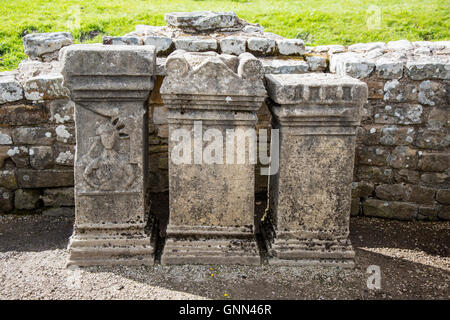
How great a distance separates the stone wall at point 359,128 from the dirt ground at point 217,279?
2.46 feet

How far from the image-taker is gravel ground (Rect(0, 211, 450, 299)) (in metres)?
2.89

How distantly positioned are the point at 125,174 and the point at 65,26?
5585 millimetres

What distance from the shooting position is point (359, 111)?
3.01m

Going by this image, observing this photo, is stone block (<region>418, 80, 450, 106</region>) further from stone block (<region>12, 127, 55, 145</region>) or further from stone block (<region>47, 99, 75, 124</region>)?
stone block (<region>12, 127, 55, 145</region>)

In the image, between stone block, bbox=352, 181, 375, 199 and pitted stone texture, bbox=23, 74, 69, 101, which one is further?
stone block, bbox=352, 181, 375, 199

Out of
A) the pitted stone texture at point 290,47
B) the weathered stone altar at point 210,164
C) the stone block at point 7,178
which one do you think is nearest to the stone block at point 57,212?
the stone block at point 7,178

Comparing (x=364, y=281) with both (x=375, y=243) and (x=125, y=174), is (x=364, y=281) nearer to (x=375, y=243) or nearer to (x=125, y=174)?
(x=375, y=243)

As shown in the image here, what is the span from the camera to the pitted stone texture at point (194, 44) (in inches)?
178

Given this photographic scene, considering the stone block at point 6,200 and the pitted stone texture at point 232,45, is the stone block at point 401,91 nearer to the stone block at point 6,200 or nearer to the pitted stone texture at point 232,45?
the pitted stone texture at point 232,45

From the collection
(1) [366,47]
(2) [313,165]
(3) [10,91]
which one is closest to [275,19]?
(1) [366,47]

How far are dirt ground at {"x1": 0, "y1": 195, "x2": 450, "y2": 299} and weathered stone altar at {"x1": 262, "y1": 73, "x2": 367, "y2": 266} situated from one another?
0.54ft

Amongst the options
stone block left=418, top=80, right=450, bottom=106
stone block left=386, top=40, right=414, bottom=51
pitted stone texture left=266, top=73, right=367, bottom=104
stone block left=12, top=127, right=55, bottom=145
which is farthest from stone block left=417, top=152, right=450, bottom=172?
stone block left=12, top=127, right=55, bottom=145

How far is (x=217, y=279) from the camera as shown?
3031 mm

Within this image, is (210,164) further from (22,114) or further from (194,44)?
(22,114)
